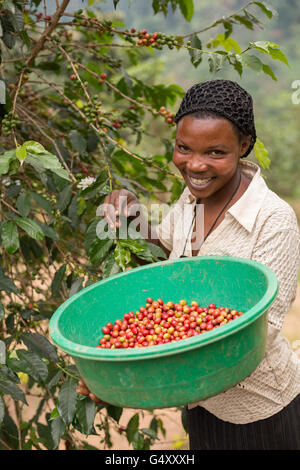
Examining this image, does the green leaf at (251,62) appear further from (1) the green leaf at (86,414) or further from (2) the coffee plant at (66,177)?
(1) the green leaf at (86,414)

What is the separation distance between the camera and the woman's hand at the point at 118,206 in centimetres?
151

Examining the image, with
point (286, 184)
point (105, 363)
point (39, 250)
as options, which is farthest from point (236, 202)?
point (286, 184)

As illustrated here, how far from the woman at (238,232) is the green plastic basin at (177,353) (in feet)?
0.28

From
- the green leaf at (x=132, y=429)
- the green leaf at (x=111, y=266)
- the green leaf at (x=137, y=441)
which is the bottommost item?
the green leaf at (x=137, y=441)

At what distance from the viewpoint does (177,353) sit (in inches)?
41.9

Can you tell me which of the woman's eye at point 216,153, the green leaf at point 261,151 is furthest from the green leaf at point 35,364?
the green leaf at point 261,151

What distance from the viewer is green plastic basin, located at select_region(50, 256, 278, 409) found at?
1072mm

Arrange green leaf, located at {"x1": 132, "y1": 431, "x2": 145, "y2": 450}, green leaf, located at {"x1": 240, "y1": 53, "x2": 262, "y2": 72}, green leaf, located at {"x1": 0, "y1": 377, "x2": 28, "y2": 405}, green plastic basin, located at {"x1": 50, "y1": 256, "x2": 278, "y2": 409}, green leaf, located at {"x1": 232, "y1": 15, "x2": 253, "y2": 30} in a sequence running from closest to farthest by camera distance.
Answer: green plastic basin, located at {"x1": 50, "y1": 256, "x2": 278, "y2": 409}, green leaf, located at {"x1": 0, "y1": 377, "x2": 28, "y2": 405}, green leaf, located at {"x1": 240, "y1": 53, "x2": 262, "y2": 72}, green leaf, located at {"x1": 232, "y1": 15, "x2": 253, "y2": 30}, green leaf, located at {"x1": 132, "y1": 431, "x2": 145, "y2": 450}

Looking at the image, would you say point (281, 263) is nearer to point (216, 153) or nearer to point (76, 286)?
point (216, 153)

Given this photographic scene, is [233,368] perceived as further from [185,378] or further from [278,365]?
[278,365]

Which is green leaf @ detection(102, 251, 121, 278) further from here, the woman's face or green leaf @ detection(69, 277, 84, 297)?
the woman's face

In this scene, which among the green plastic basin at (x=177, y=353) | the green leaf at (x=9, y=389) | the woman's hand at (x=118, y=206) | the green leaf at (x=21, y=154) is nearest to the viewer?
the green plastic basin at (x=177, y=353)

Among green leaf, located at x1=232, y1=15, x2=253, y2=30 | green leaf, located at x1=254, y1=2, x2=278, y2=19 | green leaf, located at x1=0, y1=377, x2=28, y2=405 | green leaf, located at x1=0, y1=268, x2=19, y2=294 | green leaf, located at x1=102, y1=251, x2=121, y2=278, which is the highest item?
green leaf, located at x1=254, y1=2, x2=278, y2=19

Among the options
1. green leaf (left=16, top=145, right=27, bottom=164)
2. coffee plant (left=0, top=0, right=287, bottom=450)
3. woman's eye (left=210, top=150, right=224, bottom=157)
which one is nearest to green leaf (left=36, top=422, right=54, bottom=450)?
coffee plant (left=0, top=0, right=287, bottom=450)
